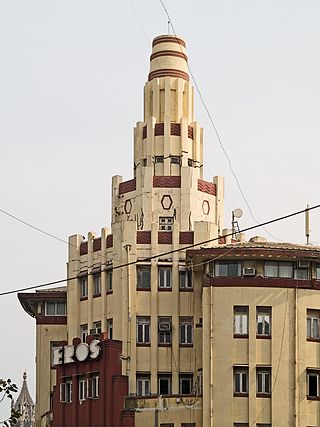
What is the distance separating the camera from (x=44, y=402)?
272ft

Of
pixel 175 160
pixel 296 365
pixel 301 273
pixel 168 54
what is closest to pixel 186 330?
pixel 296 365

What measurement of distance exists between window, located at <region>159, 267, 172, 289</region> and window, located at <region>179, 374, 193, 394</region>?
17.8 feet

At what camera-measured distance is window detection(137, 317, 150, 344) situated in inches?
2862

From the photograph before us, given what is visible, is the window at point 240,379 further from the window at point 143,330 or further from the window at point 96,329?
the window at point 96,329

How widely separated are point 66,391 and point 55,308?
31.3 ft

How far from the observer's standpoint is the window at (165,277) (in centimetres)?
7369

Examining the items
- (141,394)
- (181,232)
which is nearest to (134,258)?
(181,232)

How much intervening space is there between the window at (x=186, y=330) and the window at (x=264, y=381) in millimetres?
6143

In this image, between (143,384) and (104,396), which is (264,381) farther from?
(104,396)

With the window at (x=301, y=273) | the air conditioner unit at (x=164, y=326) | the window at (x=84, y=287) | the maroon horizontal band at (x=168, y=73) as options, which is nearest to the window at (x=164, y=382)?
the air conditioner unit at (x=164, y=326)

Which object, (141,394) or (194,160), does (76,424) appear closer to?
(141,394)

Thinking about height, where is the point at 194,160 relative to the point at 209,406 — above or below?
above

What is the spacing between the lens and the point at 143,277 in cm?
7381

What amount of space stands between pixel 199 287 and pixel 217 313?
4.39 metres
